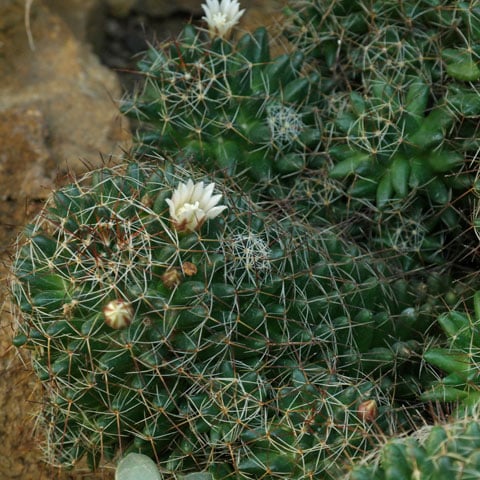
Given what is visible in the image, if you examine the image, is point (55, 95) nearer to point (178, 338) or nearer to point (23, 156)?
point (23, 156)

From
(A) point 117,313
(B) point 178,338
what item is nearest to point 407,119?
(B) point 178,338

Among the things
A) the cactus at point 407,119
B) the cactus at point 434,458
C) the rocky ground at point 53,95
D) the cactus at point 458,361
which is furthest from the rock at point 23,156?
the cactus at point 434,458

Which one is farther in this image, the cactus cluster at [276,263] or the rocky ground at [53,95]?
the rocky ground at [53,95]

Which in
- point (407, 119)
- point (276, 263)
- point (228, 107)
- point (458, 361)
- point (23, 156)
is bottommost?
point (23, 156)

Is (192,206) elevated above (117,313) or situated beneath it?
elevated above

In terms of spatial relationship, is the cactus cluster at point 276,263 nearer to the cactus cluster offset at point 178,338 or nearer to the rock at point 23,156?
the cactus cluster offset at point 178,338

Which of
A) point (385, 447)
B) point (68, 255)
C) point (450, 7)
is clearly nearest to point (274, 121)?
point (450, 7)
